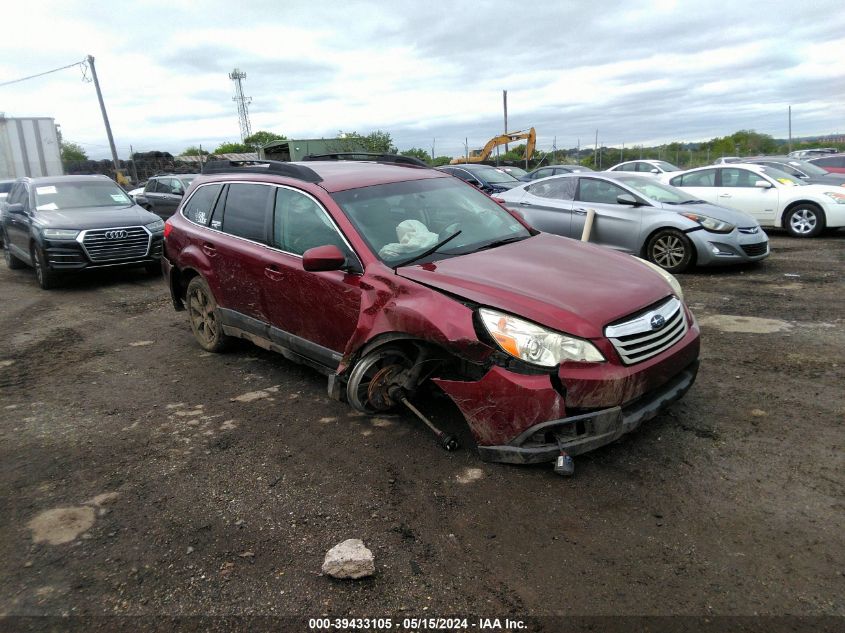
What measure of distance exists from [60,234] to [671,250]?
29.6 ft

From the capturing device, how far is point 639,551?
2662 mm

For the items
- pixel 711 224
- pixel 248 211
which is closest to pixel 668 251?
pixel 711 224

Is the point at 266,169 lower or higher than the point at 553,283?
higher

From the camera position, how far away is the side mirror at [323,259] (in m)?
3.69

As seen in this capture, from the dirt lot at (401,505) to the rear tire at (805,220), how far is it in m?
7.89

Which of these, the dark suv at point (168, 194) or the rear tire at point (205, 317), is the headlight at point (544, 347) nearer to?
the rear tire at point (205, 317)

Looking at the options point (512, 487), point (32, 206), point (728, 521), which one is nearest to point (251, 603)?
point (512, 487)

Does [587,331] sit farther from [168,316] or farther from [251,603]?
[168,316]

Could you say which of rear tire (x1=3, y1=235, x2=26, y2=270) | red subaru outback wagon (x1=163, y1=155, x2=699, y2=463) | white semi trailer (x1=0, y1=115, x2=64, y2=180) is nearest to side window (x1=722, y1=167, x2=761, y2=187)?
red subaru outback wagon (x1=163, y1=155, x2=699, y2=463)

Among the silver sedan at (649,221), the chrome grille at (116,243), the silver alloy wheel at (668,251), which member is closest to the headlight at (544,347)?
the silver sedan at (649,221)

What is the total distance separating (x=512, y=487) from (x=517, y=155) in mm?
44233

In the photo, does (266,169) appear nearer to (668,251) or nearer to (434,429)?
(434,429)

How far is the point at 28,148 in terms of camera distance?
2758cm

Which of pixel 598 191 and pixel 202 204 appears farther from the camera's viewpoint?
pixel 598 191
